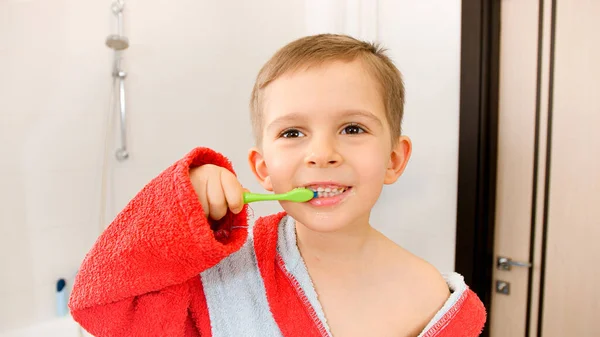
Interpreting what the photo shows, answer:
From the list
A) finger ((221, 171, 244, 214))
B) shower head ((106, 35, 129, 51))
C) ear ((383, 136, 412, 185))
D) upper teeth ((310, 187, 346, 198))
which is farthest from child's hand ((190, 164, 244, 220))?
shower head ((106, 35, 129, 51))

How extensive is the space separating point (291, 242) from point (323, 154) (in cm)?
19

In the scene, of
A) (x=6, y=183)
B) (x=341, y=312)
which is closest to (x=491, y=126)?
(x=341, y=312)

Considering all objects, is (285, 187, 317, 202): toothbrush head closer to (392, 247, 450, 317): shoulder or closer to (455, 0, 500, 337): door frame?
(392, 247, 450, 317): shoulder

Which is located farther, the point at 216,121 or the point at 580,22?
the point at 216,121

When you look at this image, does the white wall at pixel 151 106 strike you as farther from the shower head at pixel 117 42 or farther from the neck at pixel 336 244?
the neck at pixel 336 244

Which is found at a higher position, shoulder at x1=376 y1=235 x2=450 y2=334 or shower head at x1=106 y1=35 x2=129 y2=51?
shower head at x1=106 y1=35 x2=129 y2=51

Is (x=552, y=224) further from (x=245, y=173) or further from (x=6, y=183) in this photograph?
(x=6, y=183)

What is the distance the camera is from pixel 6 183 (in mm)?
1016

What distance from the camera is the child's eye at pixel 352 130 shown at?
0.50m

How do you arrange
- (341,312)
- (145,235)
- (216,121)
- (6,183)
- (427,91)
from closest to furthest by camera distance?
(145,235)
(341,312)
(6,183)
(427,91)
(216,121)

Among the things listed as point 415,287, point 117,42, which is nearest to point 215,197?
point 415,287

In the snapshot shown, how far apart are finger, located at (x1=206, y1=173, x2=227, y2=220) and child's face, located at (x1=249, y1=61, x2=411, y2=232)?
0.30 feet

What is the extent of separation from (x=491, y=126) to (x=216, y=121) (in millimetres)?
939

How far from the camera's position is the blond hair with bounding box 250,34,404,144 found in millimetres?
512
